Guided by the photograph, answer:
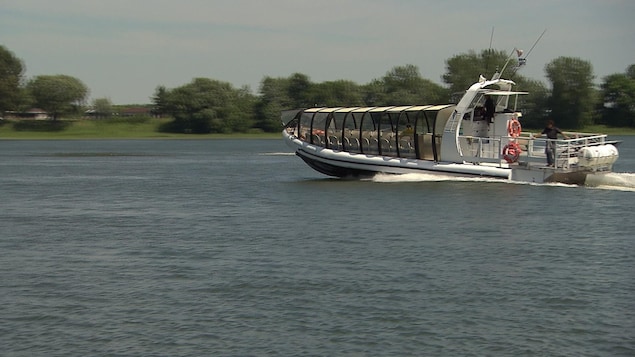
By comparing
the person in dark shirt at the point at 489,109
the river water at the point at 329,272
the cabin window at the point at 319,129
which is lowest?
the river water at the point at 329,272

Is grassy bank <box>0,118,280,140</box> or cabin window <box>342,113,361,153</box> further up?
cabin window <box>342,113,361,153</box>

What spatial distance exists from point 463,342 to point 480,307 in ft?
8.01

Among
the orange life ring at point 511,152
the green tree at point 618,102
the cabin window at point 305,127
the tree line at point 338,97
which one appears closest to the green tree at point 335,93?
the tree line at point 338,97

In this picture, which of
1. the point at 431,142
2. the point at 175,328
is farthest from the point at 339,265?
the point at 431,142

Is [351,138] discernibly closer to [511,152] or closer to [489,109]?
[489,109]

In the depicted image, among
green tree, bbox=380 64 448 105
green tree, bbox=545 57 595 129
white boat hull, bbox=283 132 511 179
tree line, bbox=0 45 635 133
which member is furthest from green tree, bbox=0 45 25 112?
white boat hull, bbox=283 132 511 179

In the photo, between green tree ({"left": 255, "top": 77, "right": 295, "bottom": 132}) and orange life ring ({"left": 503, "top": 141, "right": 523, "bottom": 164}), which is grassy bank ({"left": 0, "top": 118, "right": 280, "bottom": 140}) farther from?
orange life ring ({"left": 503, "top": 141, "right": 523, "bottom": 164})

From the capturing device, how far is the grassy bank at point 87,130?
147 m

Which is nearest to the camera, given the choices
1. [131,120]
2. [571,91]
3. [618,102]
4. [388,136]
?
[388,136]

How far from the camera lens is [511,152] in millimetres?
39469

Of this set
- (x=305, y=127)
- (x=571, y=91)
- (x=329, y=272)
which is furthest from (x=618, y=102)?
(x=329, y=272)

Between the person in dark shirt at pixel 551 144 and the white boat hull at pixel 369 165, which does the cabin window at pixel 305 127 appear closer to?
the white boat hull at pixel 369 165

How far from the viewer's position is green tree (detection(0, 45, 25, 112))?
516 ft

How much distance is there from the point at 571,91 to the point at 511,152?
9399 centimetres
